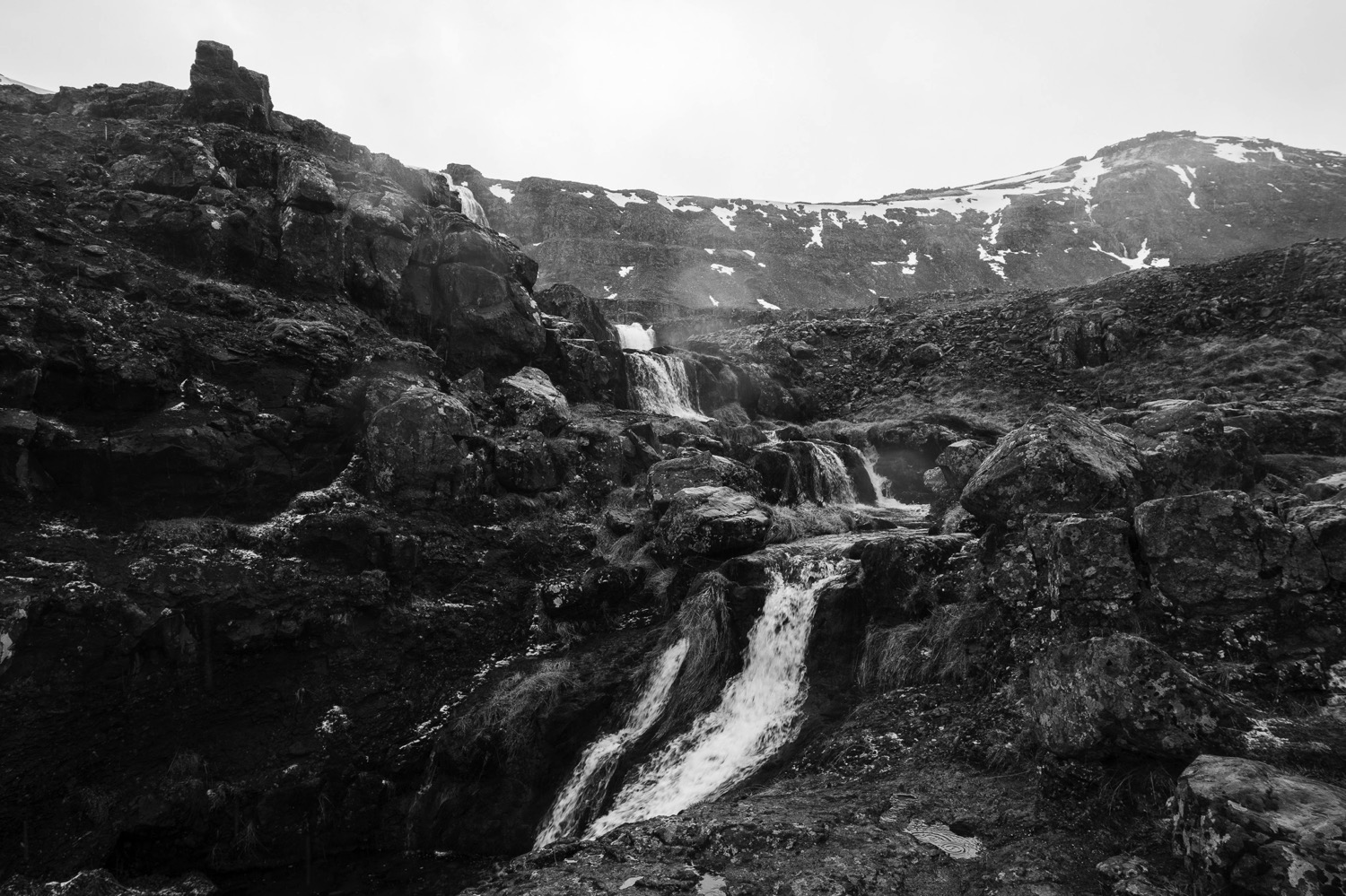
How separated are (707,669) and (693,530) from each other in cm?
339

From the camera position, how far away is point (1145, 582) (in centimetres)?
785

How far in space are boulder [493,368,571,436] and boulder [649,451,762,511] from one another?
394cm

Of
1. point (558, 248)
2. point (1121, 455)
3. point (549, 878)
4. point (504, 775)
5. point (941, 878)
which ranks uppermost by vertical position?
point (558, 248)

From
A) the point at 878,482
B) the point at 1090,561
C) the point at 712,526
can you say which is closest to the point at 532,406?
the point at 712,526

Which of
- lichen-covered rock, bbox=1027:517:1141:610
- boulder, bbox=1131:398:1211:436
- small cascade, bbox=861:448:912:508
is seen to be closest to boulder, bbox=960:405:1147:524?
lichen-covered rock, bbox=1027:517:1141:610

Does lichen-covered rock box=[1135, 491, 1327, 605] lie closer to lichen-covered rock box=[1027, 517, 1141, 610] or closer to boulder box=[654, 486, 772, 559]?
lichen-covered rock box=[1027, 517, 1141, 610]

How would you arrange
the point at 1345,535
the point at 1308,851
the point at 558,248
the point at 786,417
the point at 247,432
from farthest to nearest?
the point at 558,248
the point at 786,417
the point at 247,432
the point at 1345,535
the point at 1308,851

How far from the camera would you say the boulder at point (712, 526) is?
1470 centimetres

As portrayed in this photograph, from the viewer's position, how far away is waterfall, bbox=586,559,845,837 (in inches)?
401

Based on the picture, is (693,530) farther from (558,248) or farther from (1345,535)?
(558,248)

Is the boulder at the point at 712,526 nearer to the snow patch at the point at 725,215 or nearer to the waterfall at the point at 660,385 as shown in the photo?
the waterfall at the point at 660,385

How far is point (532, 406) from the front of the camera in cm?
2031

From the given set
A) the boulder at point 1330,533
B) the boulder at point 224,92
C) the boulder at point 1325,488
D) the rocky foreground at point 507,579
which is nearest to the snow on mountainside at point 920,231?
the boulder at point 224,92

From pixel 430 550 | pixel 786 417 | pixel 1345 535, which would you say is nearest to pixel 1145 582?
pixel 1345 535
